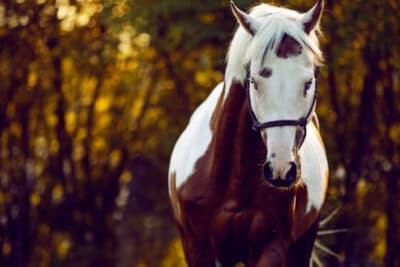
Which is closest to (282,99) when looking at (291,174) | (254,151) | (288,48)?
(288,48)

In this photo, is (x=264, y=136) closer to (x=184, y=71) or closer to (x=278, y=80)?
(x=278, y=80)

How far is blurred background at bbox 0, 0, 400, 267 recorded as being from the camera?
17203mm

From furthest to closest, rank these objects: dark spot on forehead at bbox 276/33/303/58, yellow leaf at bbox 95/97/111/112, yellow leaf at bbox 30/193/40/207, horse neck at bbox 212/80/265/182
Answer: yellow leaf at bbox 95/97/111/112
yellow leaf at bbox 30/193/40/207
horse neck at bbox 212/80/265/182
dark spot on forehead at bbox 276/33/303/58

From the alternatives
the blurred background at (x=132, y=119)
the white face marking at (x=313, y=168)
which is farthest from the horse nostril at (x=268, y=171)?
the blurred background at (x=132, y=119)

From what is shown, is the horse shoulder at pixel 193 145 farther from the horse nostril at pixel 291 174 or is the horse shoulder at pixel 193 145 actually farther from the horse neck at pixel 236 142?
the horse nostril at pixel 291 174

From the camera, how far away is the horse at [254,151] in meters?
8.12

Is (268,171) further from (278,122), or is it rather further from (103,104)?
(103,104)

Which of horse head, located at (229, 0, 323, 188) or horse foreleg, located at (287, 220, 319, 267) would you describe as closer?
horse head, located at (229, 0, 323, 188)

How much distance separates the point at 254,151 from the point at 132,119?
14.1m

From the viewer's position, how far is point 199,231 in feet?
29.6

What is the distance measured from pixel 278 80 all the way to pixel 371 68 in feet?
36.8

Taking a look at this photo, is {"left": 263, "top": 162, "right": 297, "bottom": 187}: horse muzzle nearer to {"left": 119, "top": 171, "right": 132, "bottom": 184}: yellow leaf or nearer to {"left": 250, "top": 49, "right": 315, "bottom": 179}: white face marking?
{"left": 250, "top": 49, "right": 315, "bottom": 179}: white face marking

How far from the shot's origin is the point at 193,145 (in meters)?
9.43

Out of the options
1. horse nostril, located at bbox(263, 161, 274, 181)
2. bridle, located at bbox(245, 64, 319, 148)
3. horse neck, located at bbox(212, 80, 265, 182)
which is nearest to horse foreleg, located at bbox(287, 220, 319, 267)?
horse neck, located at bbox(212, 80, 265, 182)
